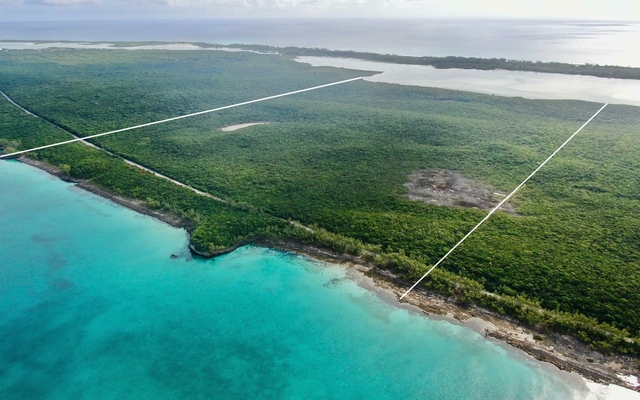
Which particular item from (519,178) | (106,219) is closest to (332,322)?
(106,219)

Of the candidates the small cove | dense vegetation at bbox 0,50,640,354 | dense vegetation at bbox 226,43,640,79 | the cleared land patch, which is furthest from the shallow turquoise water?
dense vegetation at bbox 226,43,640,79

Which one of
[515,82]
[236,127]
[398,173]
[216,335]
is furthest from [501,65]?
[216,335]

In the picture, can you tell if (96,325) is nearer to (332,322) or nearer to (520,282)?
(332,322)

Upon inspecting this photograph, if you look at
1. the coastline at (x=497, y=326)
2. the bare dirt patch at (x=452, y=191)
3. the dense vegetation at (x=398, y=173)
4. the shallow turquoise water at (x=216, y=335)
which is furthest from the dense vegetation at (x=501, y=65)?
the shallow turquoise water at (x=216, y=335)

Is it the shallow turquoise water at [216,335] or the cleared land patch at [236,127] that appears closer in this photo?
the shallow turquoise water at [216,335]

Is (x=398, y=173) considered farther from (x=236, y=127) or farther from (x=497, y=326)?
(x=236, y=127)

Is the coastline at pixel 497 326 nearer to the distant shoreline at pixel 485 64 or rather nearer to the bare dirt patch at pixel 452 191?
the bare dirt patch at pixel 452 191
